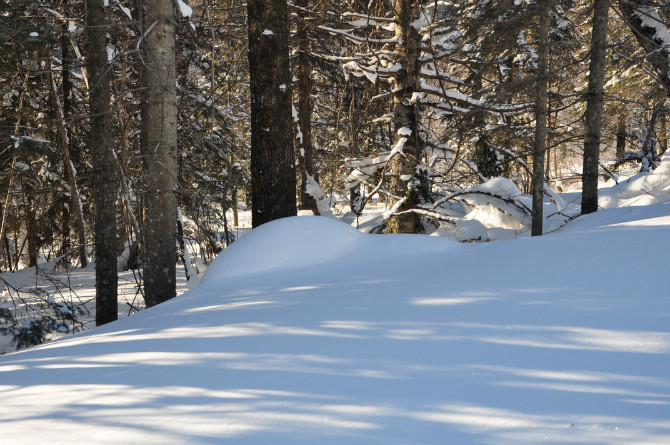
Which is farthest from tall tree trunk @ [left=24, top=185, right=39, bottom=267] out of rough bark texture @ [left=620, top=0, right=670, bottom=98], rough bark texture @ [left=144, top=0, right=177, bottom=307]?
rough bark texture @ [left=620, top=0, right=670, bottom=98]

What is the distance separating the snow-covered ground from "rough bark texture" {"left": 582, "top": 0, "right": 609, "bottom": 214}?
156 inches

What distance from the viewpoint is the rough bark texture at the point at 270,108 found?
208 inches

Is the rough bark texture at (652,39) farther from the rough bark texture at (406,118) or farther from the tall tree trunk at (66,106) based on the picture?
the tall tree trunk at (66,106)

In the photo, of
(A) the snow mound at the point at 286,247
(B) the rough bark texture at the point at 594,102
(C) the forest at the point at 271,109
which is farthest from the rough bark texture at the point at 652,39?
(A) the snow mound at the point at 286,247

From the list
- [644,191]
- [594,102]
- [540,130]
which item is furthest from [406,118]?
[644,191]

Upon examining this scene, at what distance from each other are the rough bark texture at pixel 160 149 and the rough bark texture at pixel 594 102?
19.2 ft

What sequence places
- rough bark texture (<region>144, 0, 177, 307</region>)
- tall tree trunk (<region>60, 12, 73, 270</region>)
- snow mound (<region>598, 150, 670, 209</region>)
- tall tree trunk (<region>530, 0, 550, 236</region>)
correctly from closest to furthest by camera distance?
rough bark texture (<region>144, 0, 177, 307</region>) → tall tree trunk (<region>530, 0, 550, 236</region>) → tall tree trunk (<region>60, 12, 73, 270</region>) → snow mound (<region>598, 150, 670, 209</region>)

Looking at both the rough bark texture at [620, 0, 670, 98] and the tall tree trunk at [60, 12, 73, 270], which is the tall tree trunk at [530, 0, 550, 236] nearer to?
the rough bark texture at [620, 0, 670, 98]

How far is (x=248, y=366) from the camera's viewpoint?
6.93 feet

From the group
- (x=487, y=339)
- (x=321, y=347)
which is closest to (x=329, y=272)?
(x=321, y=347)

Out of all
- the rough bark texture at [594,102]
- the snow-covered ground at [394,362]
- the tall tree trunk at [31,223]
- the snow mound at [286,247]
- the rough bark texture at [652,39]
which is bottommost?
the snow-covered ground at [394,362]

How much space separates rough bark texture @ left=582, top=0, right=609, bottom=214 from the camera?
6.73 meters

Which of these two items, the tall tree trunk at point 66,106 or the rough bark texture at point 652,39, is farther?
the rough bark texture at point 652,39

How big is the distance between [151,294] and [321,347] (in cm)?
320
